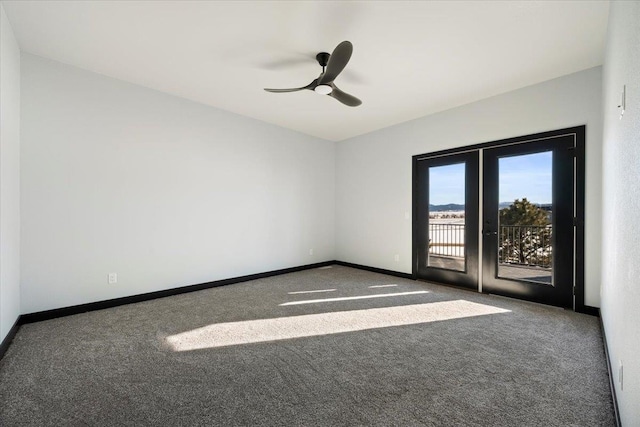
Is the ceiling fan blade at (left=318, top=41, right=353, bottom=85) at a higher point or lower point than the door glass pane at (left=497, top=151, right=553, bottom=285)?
higher

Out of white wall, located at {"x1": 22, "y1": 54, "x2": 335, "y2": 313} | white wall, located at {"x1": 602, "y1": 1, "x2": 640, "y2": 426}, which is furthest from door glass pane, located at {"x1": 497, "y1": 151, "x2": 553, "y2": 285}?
white wall, located at {"x1": 22, "y1": 54, "x2": 335, "y2": 313}

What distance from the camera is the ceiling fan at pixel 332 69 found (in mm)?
2379

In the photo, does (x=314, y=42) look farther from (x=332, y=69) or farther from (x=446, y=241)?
(x=446, y=241)

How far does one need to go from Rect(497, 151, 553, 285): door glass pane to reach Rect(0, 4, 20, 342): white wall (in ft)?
17.7

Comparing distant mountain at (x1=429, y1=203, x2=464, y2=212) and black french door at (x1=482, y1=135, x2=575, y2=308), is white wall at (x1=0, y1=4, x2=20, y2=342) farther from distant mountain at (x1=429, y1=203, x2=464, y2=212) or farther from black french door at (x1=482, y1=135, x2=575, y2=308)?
black french door at (x1=482, y1=135, x2=575, y2=308)

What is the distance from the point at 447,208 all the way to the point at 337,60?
3113mm

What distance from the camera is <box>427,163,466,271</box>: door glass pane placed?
14.5 feet

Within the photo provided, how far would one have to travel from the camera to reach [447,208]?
4617 mm

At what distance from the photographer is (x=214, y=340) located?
257 centimetres

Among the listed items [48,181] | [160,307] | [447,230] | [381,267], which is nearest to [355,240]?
[381,267]

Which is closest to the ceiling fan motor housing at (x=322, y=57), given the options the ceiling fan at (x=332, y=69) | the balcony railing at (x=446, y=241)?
the ceiling fan at (x=332, y=69)

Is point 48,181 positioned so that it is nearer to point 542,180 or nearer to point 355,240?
point 355,240

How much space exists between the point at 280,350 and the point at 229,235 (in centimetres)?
263

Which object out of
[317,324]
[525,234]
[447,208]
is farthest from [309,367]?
[447,208]
